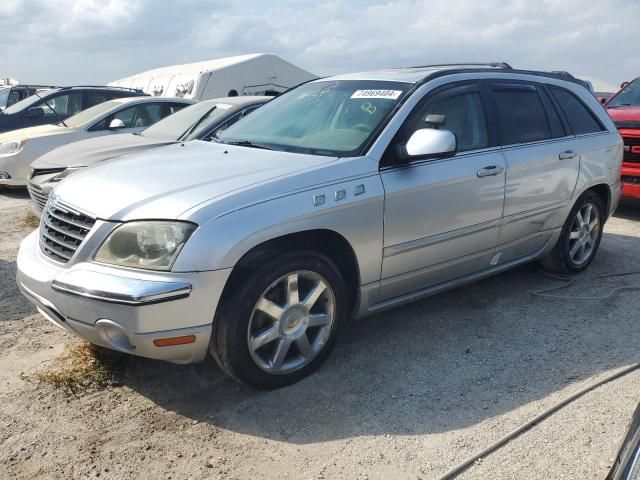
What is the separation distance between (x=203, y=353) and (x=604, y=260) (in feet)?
13.8

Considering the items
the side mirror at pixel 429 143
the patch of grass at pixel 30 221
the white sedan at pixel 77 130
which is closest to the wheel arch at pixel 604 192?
the side mirror at pixel 429 143

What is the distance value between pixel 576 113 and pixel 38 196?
5.20 metres

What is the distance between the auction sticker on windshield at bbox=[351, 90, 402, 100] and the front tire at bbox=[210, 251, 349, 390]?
121 cm

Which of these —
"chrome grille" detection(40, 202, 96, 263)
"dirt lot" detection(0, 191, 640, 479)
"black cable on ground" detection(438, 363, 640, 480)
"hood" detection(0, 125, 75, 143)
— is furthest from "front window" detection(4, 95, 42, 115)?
"black cable on ground" detection(438, 363, 640, 480)

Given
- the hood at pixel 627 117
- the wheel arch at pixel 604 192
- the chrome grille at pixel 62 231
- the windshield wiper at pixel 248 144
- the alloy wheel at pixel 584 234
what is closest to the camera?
the chrome grille at pixel 62 231

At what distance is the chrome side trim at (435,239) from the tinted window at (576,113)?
1.40m

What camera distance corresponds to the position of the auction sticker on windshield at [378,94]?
12.4 ft

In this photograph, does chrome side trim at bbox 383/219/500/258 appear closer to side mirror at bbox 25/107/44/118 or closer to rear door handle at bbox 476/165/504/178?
rear door handle at bbox 476/165/504/178

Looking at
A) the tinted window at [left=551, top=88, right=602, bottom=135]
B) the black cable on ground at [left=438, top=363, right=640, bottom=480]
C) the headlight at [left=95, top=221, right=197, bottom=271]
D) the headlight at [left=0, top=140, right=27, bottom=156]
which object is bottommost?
the black cable on ground at [left=438, top=363, right=640, bottom=480]

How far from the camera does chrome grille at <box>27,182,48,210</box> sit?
243 inches

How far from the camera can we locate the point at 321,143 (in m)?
3.63

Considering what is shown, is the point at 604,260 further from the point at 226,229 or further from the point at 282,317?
the point at 226,229

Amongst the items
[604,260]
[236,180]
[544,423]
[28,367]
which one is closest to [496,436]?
[544,423]

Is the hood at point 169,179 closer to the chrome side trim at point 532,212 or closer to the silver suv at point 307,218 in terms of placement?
the silver suv at point 307,218
